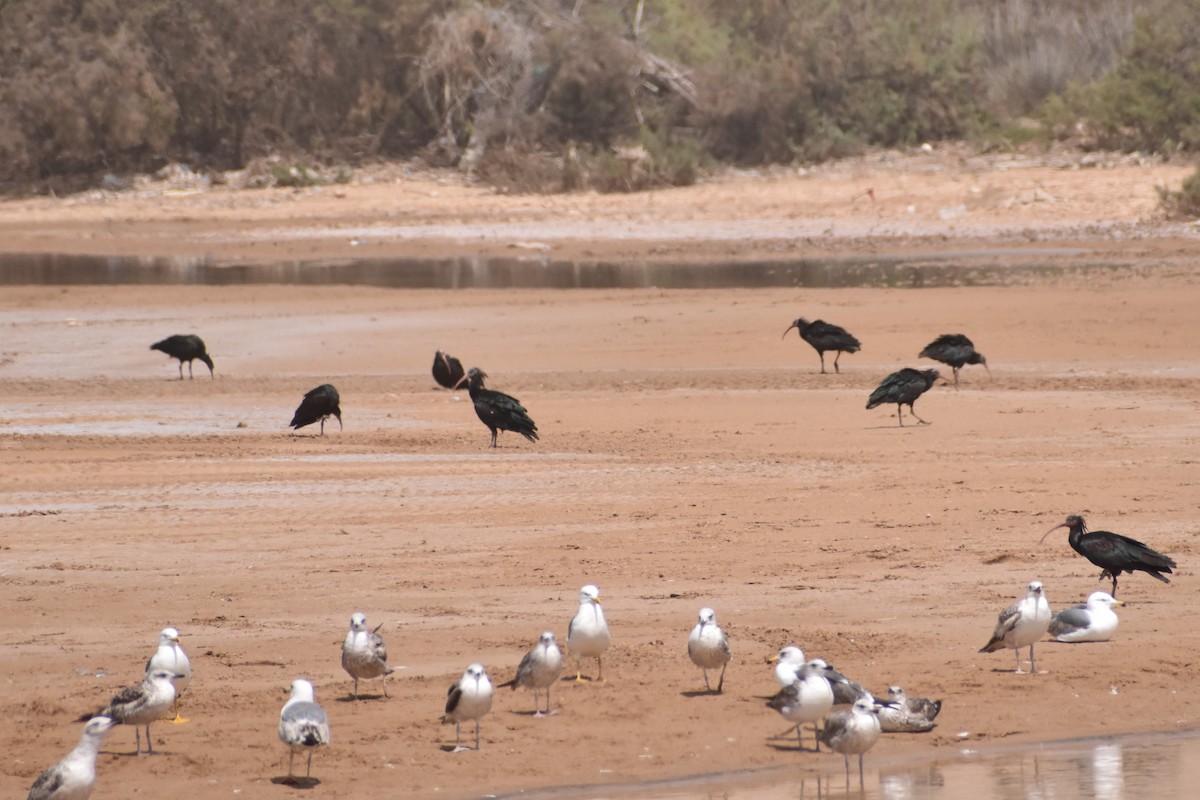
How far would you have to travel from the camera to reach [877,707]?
773 centimetres

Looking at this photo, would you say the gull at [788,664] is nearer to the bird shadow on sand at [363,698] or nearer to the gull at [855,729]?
the gull at [855,729]

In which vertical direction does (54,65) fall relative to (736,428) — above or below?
above

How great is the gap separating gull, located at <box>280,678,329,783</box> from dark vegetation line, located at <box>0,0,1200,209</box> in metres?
30.3

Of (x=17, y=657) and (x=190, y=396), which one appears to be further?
(x=190, y=396)

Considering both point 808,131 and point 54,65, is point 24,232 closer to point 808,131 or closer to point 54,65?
point 54,65

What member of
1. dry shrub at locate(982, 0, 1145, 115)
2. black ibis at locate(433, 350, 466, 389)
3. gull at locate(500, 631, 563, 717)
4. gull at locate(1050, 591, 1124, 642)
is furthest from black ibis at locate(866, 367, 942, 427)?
dry shrub at locate(982, 0, 1145, 115)

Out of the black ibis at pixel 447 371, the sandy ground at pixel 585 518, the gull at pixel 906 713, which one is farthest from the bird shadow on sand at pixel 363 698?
the black ibis at pixel 447 371

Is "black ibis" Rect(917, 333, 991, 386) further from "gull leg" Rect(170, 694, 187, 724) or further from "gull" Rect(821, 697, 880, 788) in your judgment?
"gull leg" Rect(170, 694, 187, 724)

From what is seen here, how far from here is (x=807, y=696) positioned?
24.9 ft

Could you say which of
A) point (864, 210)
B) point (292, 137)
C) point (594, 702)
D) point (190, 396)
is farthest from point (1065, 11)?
point (594, 702)

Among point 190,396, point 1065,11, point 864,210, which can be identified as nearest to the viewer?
point 190,396

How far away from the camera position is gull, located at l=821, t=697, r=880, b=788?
7410 mm

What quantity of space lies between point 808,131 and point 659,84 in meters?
4.40

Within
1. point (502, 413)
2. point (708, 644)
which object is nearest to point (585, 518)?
point (502, 413)
